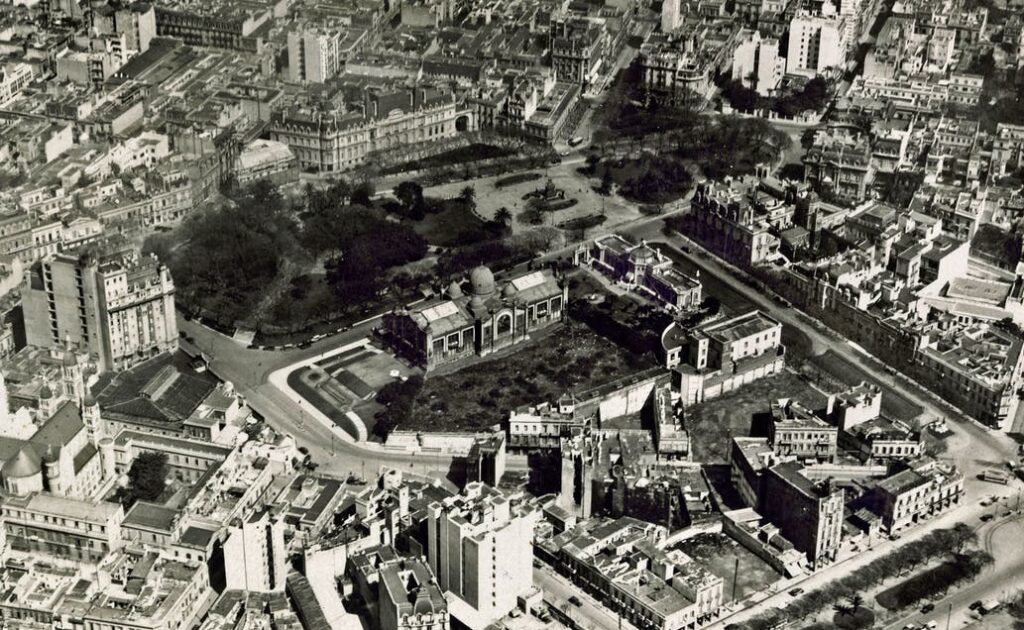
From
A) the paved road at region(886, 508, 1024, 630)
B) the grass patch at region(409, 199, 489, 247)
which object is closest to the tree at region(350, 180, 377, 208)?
the grass patch at region(409, 199, 489, 247)

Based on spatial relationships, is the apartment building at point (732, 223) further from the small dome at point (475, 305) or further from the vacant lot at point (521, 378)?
the small dome at point (475, 305)

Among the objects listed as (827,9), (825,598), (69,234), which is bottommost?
(825,598)

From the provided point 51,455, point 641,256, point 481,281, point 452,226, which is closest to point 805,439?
point 641,256

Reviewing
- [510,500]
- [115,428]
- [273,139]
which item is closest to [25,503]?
[115,428]

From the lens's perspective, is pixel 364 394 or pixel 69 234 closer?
pixel 364 394

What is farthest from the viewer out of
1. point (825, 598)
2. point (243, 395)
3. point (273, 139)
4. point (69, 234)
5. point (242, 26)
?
point (242, 26)

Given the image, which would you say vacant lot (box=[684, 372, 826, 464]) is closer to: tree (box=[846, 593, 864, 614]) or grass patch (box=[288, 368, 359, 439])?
tree (box=[846, 593, 864, 614])

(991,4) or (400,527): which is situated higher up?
(991,4)

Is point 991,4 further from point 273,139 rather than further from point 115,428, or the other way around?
point 115,428
